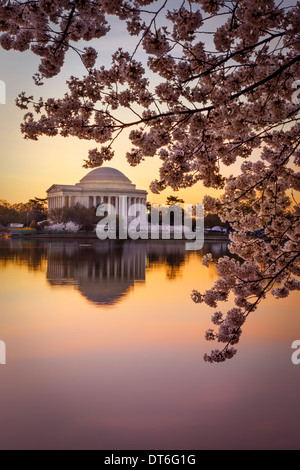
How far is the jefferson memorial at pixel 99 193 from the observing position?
131625 millimetres

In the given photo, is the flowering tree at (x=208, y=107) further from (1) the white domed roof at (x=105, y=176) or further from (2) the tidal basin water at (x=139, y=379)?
(1) the white domed roof at (x=105, y=176)

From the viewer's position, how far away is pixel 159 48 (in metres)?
5.66

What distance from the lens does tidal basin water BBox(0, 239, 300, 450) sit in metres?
6.40

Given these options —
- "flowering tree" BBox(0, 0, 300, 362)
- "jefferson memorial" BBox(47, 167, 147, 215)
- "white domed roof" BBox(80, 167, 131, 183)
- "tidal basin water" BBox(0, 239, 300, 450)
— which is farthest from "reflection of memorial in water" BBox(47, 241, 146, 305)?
"white domed roof" BBox(80, 167, 131, 183)

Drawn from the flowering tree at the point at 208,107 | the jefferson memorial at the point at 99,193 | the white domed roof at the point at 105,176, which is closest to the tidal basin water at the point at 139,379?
the flowering tree at the point at 208,107

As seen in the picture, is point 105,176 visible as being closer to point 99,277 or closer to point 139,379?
point 99,277

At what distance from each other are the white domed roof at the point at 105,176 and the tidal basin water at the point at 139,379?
12384 cm

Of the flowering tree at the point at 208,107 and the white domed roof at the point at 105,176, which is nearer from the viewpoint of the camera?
the flowering tree at the point at 208,107

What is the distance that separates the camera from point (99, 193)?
436ft

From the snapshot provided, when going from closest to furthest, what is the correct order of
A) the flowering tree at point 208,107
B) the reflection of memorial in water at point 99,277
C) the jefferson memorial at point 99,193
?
the flowering tree at point 208,107 < the reflection of memorial in water at point 99,277 < the jefferson memorial at point 99,193

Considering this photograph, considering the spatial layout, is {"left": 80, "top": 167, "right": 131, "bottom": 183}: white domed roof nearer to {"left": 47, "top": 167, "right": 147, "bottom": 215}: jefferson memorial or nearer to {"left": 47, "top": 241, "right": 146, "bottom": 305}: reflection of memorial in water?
{"left": 47, "top": 167, "right": 147, "bottom": 215}: jefferson memorial

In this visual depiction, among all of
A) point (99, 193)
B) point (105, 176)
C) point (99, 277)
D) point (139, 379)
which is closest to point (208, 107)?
point (139, 379)
